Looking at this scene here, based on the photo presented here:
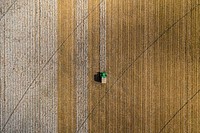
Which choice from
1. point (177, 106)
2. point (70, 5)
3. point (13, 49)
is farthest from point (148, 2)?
point (13, 49)

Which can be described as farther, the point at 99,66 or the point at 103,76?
the point at 99,66

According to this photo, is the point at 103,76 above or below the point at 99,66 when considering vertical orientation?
below

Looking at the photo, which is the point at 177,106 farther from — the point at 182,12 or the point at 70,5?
the point at 70,5

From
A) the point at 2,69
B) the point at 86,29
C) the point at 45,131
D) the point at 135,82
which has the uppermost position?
the point at 86,29

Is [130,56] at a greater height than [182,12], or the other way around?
[182,12]

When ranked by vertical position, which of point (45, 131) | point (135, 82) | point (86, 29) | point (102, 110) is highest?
point (86, 29)

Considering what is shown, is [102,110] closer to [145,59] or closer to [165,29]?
[145,59]

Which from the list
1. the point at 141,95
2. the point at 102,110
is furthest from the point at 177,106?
the point at 102,110
